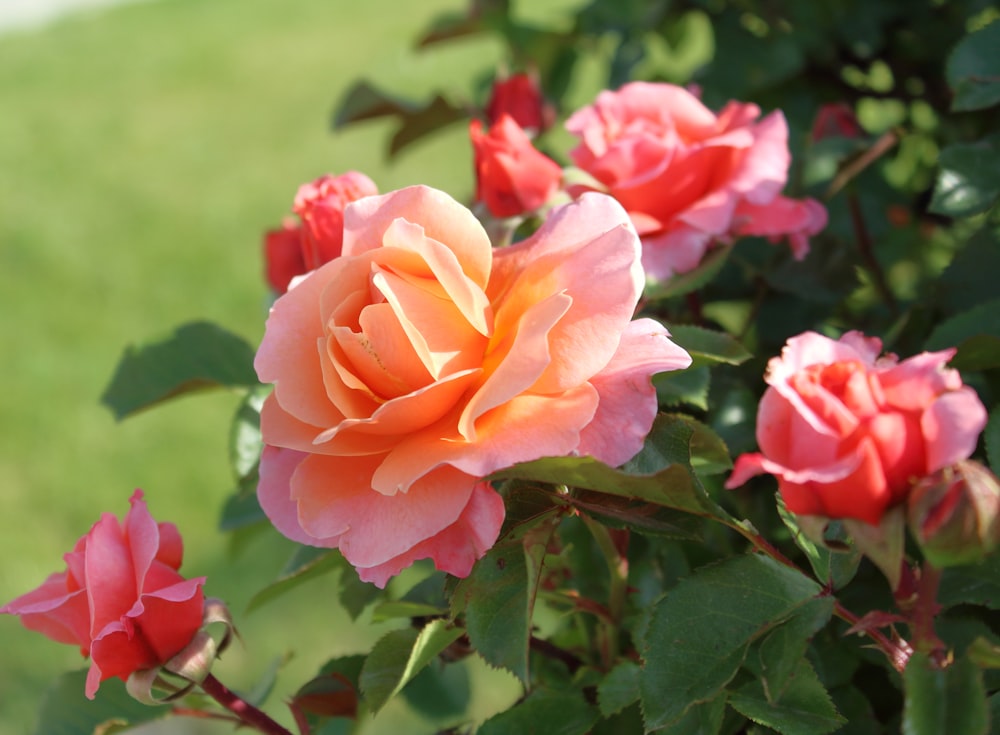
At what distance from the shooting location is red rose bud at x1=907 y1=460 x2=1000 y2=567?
345 millimetres

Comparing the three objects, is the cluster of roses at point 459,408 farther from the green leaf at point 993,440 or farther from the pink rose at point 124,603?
the green leaf at point 993,440

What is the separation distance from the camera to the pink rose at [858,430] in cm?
35

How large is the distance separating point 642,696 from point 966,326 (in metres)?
0.29

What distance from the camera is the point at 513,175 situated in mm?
578

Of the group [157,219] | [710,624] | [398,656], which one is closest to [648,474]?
[710,624]

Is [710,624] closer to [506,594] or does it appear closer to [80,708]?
[506,594]

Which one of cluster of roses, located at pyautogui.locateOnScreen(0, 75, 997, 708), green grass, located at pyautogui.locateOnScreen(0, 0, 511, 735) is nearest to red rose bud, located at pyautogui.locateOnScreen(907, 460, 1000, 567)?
cluster of roses, located at pyautogui.locateOnScreen(0, 75, 997, 708)

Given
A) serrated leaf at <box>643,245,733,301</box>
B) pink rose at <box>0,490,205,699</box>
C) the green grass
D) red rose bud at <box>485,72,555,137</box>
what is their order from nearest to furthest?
pink rose at <box>0,490,205,699</box> < serrated leaf at <box>643,245,733,301</box> < red rose bud at <box>485,72,555,137</box> < the green grass

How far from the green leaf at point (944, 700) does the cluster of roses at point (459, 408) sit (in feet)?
0.19

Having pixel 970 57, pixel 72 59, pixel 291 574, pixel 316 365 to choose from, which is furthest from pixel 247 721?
pixel 72 59

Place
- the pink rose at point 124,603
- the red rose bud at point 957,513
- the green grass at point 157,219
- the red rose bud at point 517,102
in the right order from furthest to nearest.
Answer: the green grass at point 157,219 < the red rose bud at point 517,102 < the pink rose at point 124,603 < the red rose bud at point 957,513

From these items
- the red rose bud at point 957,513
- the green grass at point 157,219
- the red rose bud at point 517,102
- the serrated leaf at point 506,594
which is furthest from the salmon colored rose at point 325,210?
the green grass at point 157,219

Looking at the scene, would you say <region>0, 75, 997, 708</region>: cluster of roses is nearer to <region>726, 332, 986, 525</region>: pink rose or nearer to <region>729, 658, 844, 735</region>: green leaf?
<region>726, 332, 986, 525</region>: pink rose

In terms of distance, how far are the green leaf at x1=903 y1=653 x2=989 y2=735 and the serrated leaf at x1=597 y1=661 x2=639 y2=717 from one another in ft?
0.47
